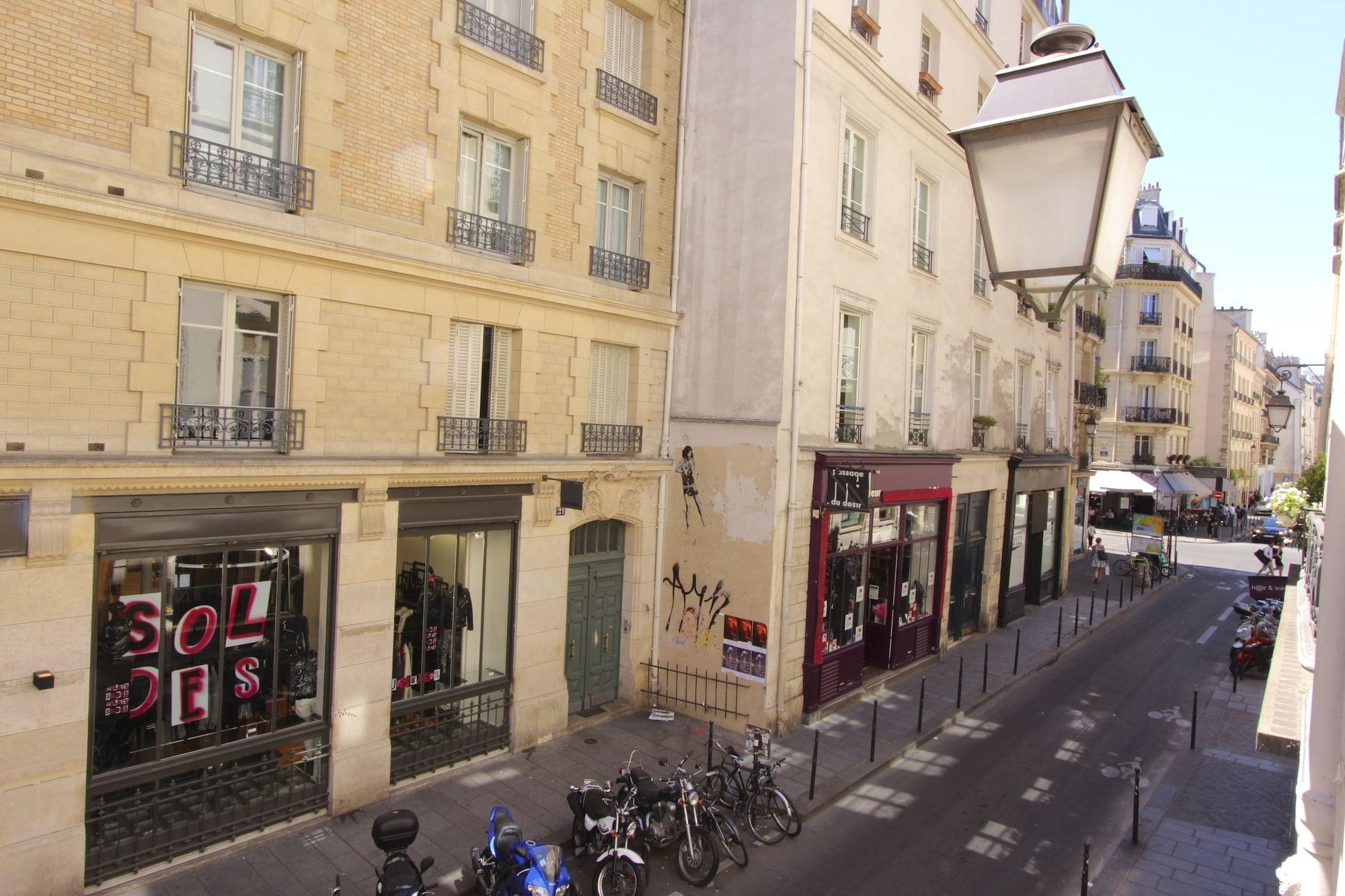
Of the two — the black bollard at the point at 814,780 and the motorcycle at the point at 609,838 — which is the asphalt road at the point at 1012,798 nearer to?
the black bollard at the point at 814,780

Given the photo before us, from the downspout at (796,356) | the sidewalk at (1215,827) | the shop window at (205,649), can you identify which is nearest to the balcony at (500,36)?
the downspout at (796,356)

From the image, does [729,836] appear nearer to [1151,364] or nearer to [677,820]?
[677,820]

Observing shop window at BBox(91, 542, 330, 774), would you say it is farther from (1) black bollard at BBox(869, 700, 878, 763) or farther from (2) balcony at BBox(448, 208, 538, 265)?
(1) black bollard at BBox(869, 700, 878, 763)

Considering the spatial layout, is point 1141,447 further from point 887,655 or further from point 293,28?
point 293,28

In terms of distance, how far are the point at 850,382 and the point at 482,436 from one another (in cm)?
755

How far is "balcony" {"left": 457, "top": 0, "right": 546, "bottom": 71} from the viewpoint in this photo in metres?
11.2

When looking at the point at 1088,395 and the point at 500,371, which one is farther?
the point at 1088,395

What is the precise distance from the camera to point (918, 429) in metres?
17.6

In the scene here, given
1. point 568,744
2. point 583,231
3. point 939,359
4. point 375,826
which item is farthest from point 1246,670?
point 375,826

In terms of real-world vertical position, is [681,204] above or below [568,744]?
above

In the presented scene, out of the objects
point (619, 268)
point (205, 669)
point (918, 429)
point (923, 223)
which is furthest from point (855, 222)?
point (205, 669)

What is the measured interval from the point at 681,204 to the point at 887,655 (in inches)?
408

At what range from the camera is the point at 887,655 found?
1694 centimetres

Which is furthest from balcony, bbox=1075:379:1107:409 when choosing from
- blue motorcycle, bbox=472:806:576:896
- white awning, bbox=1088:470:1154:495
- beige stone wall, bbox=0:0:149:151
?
beige stone wall, bbox=0:0:149:151
